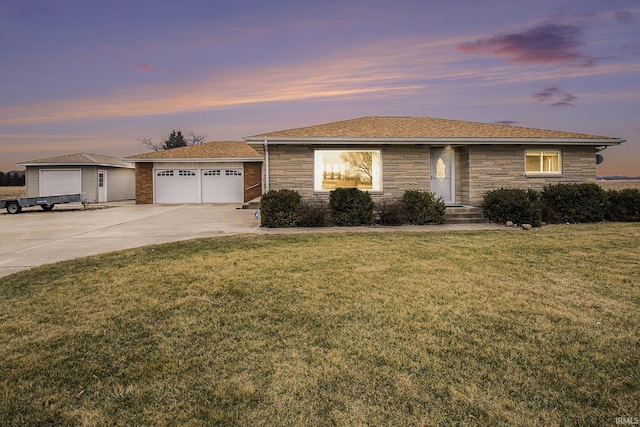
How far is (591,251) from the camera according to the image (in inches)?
263

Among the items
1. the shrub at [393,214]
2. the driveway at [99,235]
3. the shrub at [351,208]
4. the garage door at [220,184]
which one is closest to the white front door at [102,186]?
the garage door at [220,184]

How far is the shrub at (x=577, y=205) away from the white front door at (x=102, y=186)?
1079 inches

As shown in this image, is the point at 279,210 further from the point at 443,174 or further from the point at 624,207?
the point at 624,207

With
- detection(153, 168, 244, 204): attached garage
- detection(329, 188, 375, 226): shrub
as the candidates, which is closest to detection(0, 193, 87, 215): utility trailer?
detection(153, 168, 244, 204): attached garage

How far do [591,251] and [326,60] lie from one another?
1292 centimetres

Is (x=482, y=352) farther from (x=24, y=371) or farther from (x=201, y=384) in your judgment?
(x=24, y=371)

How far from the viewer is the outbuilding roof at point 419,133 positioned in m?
11.9

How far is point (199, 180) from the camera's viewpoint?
22.5 m

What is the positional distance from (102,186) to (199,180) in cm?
845

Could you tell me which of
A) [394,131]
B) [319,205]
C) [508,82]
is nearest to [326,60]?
[394,131]

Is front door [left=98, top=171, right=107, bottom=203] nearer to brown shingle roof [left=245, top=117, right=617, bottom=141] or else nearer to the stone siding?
brown shingle roof [left=245, top=117, right=617, bottom=141]

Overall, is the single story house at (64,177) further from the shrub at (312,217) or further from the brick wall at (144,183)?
the shrub at (312,217)

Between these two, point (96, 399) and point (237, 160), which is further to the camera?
point (237, 160)

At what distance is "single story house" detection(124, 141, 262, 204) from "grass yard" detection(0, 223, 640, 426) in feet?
55.4
